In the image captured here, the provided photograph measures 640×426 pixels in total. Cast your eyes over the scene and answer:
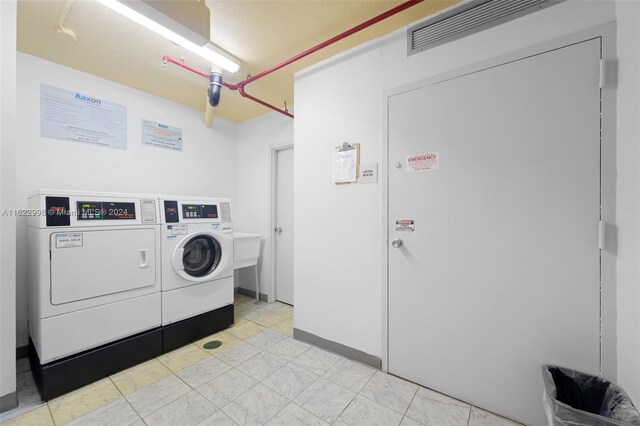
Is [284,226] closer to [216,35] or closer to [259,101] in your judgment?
[259,101]

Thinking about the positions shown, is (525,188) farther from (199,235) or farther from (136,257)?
(136,257)

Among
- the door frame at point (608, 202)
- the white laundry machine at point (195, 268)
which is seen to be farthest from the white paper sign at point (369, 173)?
the white laundry machine at point (195, 268)

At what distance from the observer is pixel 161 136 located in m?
2.97

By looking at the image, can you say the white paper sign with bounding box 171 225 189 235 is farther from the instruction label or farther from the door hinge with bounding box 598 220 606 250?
the door hinge with bounding box 598 220 606 250

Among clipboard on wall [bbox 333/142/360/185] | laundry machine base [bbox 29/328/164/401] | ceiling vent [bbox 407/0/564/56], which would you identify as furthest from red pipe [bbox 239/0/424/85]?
laundry machine base [bbox 29/328/164/401]

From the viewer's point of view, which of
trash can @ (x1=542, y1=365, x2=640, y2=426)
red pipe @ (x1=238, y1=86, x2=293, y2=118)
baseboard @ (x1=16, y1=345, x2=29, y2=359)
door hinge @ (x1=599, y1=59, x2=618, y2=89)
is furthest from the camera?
red pipe @ (x1=238, y1=86, x2=293, y2=118)

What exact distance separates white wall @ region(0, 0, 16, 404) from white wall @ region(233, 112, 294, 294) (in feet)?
7.24

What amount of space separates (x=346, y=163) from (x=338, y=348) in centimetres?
156

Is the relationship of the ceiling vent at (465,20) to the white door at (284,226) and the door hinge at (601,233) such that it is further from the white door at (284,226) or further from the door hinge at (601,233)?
the white door at (284,226)

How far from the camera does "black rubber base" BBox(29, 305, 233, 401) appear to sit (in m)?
1.60

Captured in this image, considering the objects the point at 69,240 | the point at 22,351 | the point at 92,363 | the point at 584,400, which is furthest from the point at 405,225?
the point at 22,351

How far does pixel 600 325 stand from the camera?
121cm

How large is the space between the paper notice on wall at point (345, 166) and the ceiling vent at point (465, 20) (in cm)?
81

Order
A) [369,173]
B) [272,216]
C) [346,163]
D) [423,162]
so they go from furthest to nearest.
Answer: [272,216] < [346,163] < [369,173] < [423,162]
